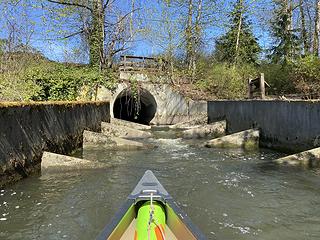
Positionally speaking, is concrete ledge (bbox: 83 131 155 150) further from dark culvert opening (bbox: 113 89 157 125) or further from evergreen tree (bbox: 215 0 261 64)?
evergreen tree (bbox: 215 0 261 64)

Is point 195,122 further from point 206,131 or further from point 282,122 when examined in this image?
point 282,122

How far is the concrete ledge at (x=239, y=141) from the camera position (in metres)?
13.0

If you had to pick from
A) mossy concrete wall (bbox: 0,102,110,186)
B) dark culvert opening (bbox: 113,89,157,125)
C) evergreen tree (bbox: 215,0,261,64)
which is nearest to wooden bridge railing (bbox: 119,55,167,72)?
dark culvert opening (bbox: 113,89,157,125)

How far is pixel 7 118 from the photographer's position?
7297mm

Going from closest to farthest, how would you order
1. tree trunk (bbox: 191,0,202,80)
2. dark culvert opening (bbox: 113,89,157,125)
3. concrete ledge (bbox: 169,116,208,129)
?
concrete ledge (bbox: 169,116,208,129) < dark culvert opening (bbox: 113,89,157,125) < tree trunk (bbox: 191,0,202,80)

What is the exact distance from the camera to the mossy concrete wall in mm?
7145

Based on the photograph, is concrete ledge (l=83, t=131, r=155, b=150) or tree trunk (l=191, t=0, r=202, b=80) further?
tree trunk (l=191, t=0, r=202, b=80)

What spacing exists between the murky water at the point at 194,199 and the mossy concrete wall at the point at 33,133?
17.7 inches

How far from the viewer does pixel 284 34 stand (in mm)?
25500

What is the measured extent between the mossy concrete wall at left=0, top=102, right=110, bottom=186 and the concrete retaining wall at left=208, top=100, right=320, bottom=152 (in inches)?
280

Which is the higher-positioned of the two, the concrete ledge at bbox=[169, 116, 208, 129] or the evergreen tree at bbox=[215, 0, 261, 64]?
the evergreen tree at bbox=[215, 0, 261, 64]

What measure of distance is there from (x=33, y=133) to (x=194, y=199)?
4454 millimetres

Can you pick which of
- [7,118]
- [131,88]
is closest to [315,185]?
[7,118]

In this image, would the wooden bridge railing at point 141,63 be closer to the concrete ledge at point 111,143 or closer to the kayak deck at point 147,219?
the concrete ledge at point 111,143
